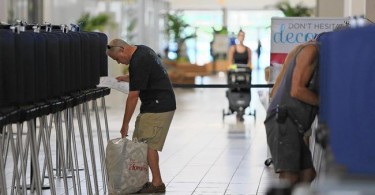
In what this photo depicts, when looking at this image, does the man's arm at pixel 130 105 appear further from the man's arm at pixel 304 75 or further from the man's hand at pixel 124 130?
the man's arm at pixel 304 75

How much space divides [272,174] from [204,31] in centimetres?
3832

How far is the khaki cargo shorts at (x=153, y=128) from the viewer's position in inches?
377

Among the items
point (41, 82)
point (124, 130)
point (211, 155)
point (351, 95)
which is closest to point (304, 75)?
point (351, 95)

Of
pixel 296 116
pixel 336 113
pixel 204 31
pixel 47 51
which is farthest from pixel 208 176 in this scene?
pixel 204 31

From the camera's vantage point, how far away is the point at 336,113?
435 centimetres

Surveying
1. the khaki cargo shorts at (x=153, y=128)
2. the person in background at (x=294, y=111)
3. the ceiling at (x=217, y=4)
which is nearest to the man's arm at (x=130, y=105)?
the khaki cargo shorts at (x=153, y=128)

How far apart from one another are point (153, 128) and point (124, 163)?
1.51 ft

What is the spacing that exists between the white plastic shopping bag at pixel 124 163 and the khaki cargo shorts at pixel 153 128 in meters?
0.11

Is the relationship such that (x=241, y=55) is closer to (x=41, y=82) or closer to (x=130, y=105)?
(x=130, y=105)

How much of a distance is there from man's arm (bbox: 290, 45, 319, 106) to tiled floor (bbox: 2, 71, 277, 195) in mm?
3302

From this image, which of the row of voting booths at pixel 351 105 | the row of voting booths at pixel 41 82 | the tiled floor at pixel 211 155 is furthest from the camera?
the tiled floor at pixel 211 155

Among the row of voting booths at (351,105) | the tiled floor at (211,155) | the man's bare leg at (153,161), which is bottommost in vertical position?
the tiled floor at (211,155)

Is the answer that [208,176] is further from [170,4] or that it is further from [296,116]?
[170,4]

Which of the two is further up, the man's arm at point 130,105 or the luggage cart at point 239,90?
the man's arm at point 130,105
